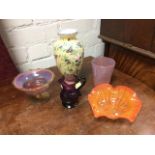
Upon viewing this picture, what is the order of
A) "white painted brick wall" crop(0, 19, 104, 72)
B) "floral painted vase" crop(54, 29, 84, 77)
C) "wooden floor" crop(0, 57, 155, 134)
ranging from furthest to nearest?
"white painted brick wall" crop(0, 19, 104, 72), "floral painted vase" crop(54, 29, 84, 77), "wooden floor" crop(0, 57, 155, 134)

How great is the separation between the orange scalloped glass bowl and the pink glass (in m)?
0.07

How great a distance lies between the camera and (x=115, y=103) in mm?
615

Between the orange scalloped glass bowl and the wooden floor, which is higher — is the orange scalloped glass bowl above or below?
above

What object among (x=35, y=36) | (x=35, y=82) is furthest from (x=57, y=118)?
(x=35, y=36)

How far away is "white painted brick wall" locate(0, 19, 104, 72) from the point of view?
2.50ft

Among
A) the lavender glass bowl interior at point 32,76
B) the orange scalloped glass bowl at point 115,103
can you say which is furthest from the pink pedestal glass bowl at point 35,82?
the orange scalloped glass bowl at point 115,103

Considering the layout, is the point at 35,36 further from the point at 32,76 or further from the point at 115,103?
the point at 115,103

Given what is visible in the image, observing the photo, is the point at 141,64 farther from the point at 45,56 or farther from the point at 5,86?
the point at 5,86

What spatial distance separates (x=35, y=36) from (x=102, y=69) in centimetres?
33

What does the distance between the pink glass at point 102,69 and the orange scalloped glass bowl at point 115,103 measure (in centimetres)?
7

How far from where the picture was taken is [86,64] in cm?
90

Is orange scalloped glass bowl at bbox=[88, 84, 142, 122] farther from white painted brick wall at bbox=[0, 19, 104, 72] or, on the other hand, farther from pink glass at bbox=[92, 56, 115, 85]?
white painted brick wall at bbox=[0, 19, 104, 72]

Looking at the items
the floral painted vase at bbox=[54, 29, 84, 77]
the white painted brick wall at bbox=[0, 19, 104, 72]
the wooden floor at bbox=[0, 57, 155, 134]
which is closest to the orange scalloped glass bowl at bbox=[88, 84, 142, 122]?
the wooden floor at bbox=[0, 57, 155, 134]
